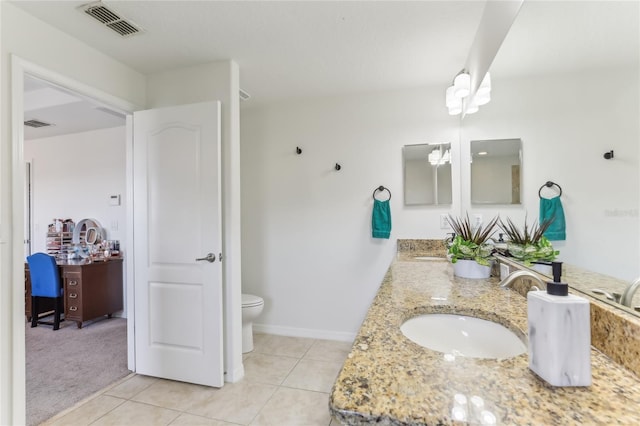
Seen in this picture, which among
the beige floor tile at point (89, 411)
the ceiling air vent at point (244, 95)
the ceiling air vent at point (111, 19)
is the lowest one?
the beige floor tile at point (89, 411)

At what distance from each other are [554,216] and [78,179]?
4.91 m

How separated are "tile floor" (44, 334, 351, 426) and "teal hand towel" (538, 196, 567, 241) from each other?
1.33 m

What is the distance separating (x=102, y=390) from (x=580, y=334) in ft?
8.75

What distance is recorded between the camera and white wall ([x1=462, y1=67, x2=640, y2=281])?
2.63 feet

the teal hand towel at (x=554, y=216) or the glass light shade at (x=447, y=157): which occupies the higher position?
the glass light shade at (x=447, y=157)

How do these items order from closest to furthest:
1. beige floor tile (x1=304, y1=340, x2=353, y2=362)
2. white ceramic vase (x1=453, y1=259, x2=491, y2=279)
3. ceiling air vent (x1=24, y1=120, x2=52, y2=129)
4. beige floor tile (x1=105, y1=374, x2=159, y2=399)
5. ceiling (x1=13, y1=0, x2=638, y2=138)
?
1. ceiling (x1=13, y1=0, x2=638, y2=138)
2. white ceramic vase (x1=453, y1=259, x2=491, y2=279)
3. beige floor tile (x1=105, y1=374, x2=159, y2=399)
4. beige floor tile (x1=304, y1=340, x2=353, y2=362)
5. ceiling air vent (x1=24, y1=120, x2=52, y2=129)

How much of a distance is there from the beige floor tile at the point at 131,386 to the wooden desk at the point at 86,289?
60.3 inches

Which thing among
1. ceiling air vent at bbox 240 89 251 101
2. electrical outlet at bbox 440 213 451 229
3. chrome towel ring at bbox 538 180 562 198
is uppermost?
ceiling air vent at bbox 240 89 251 101

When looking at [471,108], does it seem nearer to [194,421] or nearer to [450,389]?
[450,389]

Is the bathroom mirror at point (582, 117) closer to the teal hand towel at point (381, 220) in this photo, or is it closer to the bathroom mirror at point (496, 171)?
the bathroom mirror at point (496, 171)

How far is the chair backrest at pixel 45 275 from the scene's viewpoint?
10.5 ft

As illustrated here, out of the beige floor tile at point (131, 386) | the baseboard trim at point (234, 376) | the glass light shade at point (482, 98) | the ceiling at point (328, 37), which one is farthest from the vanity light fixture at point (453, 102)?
the beige floor tile at point (131, 386)

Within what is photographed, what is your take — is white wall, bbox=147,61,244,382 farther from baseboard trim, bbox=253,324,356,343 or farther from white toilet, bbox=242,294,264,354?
baseboard trim, bbox=253,324,356,343

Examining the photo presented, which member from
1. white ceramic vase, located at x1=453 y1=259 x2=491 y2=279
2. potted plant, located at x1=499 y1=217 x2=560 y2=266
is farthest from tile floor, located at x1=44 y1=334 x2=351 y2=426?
potted plant, located at x1=499 y1=217 x2=560 y2=266
